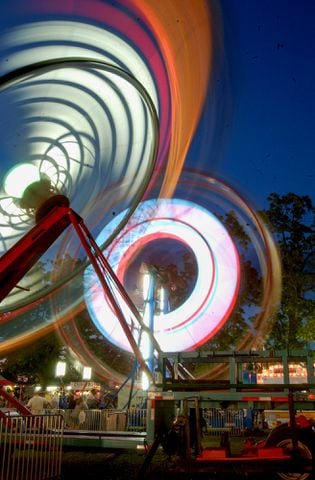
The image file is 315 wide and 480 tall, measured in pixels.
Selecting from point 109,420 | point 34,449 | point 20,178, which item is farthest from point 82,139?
point 109,420

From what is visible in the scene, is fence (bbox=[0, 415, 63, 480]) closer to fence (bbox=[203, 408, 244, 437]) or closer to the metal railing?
the metal railing

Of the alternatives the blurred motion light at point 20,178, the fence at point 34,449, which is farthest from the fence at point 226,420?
the blurred motion light at point 20,178

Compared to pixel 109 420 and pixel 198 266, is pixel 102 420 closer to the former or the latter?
pixel 109 420

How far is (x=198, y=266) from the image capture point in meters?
19.2

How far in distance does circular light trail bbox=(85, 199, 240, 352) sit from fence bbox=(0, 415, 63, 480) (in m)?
7.88

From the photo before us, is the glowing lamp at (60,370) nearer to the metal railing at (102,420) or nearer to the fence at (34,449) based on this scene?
the metal railing at (102,420)

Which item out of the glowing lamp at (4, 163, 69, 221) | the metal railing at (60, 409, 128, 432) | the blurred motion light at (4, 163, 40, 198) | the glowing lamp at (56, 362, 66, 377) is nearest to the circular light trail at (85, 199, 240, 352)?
the metal railing at (60, 409, 128, 432)

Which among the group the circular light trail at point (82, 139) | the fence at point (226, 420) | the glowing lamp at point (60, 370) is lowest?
the fence at point (226, 420)

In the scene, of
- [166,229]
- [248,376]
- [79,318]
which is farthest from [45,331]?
[248,376]

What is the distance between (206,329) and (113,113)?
10.9 m

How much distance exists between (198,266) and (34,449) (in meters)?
10.6

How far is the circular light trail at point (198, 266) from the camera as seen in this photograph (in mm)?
18266

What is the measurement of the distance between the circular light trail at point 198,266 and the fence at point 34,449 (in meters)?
7.88

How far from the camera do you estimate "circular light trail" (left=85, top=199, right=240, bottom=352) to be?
18.3 meters
